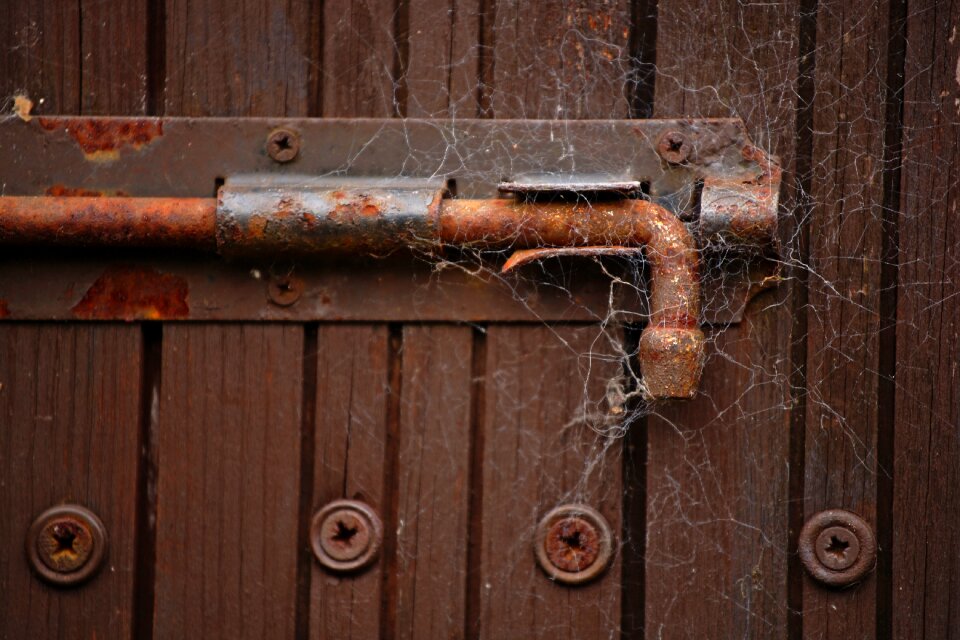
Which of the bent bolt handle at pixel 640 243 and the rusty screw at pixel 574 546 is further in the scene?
the rusty screw at pixel 574 546

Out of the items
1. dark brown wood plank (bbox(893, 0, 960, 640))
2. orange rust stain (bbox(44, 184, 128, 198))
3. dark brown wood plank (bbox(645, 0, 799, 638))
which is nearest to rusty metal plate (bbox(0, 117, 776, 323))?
orange rust stain (bbox(44, 184, 128, 198))

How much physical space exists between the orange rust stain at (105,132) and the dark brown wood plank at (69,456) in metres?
0.22

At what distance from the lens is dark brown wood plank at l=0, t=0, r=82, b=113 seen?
1097 mm

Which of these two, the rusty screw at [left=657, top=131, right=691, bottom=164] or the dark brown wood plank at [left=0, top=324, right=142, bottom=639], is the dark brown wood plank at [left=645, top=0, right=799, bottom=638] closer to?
the rusty screw at [left=657, top=131, right=691, bottom=164]

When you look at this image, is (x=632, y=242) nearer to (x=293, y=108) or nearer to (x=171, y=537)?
(x=293, y=108)

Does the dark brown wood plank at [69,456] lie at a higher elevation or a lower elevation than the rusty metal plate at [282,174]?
lower

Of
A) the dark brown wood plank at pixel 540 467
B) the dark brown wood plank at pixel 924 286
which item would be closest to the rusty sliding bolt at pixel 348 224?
the dark brown wood plank at pixel 540 467

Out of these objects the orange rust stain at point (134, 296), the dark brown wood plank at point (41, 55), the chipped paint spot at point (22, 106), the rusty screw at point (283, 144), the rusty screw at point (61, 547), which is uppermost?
the dark brown wood plank at point (41, 55)

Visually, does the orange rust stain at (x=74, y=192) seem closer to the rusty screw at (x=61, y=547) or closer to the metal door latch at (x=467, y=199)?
the metal door latch at (x=467, y=199)

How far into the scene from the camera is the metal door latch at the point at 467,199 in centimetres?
98

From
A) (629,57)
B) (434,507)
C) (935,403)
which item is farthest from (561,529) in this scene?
(629,57)

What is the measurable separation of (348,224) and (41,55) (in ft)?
1.56

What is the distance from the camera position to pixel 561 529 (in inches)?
41.5

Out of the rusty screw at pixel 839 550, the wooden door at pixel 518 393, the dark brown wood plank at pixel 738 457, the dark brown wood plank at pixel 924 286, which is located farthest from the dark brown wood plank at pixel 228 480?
the dark brown wood plank at pixel 924 286
